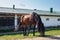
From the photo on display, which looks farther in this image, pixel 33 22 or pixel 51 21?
pixel 51 21

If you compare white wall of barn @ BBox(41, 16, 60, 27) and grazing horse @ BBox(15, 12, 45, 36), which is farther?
white wall of barn @ BBox(41, 16, 60, 27)

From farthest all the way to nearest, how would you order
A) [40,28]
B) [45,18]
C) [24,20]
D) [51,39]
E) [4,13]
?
[45,18]
[4,13]
[24,20]
[40,28]
[51,39]

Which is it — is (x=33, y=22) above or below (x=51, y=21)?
above

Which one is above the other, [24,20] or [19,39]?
[24,20]

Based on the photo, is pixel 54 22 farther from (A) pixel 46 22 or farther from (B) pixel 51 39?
(B) pixel 51 39

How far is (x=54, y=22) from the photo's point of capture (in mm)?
34781

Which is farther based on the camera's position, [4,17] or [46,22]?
[46,22]

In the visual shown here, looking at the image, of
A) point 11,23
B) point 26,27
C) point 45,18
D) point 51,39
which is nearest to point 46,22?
point 45,18

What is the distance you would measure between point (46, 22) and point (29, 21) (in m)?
15.9

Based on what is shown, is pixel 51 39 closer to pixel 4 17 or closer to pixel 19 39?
pixel 19 39

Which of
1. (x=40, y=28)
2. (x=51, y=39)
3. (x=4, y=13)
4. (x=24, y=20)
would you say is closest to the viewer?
(x=51, y=39)

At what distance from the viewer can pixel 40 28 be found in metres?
16.6

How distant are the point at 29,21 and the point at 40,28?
1.59 meters

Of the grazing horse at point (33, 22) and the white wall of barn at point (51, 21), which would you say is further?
the white wall of barn at point (51, 21)
